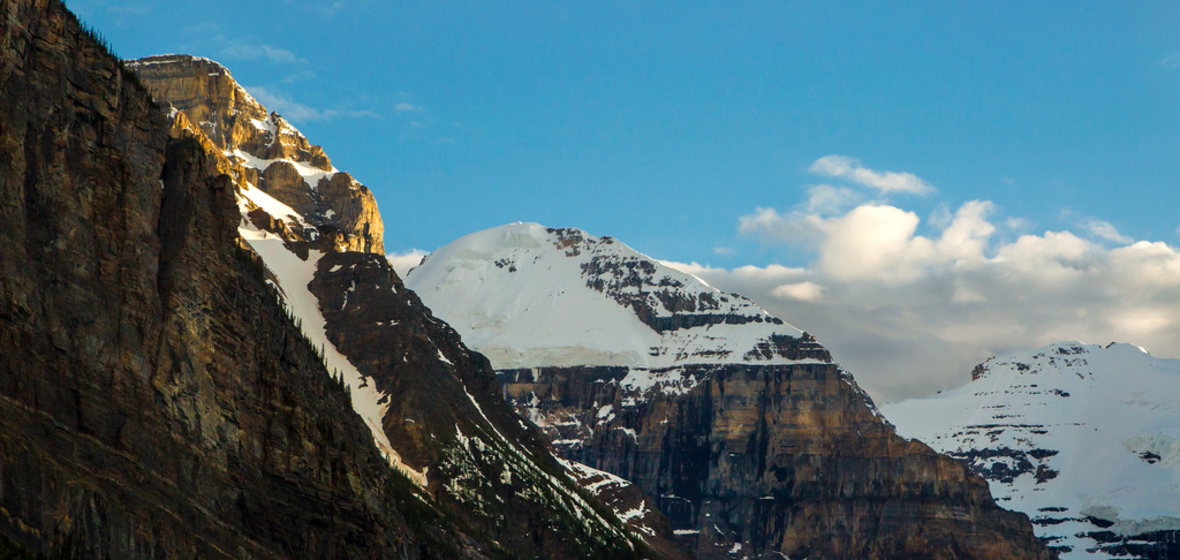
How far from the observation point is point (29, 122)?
131500 mm

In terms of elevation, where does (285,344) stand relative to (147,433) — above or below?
above

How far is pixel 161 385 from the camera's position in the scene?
14188 centimetres

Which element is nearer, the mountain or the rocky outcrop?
the mountain

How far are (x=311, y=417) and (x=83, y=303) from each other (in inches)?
1768

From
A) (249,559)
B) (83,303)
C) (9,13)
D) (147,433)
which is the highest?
(9,13)

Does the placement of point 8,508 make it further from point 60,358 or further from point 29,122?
point 29,122

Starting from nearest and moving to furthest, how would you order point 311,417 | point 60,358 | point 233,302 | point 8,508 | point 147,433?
point 8,508, point 60,358, point 147,433, point 233,302, point 311,417

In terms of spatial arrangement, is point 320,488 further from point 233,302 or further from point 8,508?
point 8,508

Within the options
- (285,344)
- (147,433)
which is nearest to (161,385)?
(147,433)

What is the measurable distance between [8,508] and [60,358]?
15.6 m

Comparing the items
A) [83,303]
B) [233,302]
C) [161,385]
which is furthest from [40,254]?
[233,302]

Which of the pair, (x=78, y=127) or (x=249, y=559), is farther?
(x=249, y=559)

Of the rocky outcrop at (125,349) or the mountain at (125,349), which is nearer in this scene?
the mountain at (125,349)

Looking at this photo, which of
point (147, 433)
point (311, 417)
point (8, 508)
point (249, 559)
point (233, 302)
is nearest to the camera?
point (8, 508)
